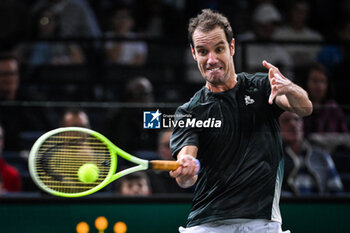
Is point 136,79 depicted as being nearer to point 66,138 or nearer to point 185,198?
point 185,198

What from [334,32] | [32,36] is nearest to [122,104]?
[32,36]

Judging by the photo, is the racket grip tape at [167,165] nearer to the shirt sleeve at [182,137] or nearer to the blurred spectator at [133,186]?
→ the shirt sleeve at [182,137]

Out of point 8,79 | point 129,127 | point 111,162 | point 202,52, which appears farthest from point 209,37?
point 8,79

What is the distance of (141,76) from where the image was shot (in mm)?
5598

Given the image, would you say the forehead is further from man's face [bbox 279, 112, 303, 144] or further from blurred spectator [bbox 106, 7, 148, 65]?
blurred spectator [bbox 106, 7, 148, 65]

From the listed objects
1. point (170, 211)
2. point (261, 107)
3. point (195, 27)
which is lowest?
point (170, 211)

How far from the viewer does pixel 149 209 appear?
4902 mm

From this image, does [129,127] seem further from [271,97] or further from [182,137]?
[271,97]

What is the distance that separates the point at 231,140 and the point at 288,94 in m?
0.42

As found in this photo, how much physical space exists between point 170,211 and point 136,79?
1.19 metres

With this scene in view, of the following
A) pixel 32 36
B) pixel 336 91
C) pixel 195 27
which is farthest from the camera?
pixel 32 36

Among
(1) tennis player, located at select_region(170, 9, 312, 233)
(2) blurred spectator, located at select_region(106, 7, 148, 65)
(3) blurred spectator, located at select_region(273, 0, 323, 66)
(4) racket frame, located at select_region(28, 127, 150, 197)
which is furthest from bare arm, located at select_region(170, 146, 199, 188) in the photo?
(3) blurred spectator, located at select_region(273, 0, 323, 66)

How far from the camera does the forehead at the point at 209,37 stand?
133 inches

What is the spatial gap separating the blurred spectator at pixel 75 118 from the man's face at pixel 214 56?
1.59 meters
